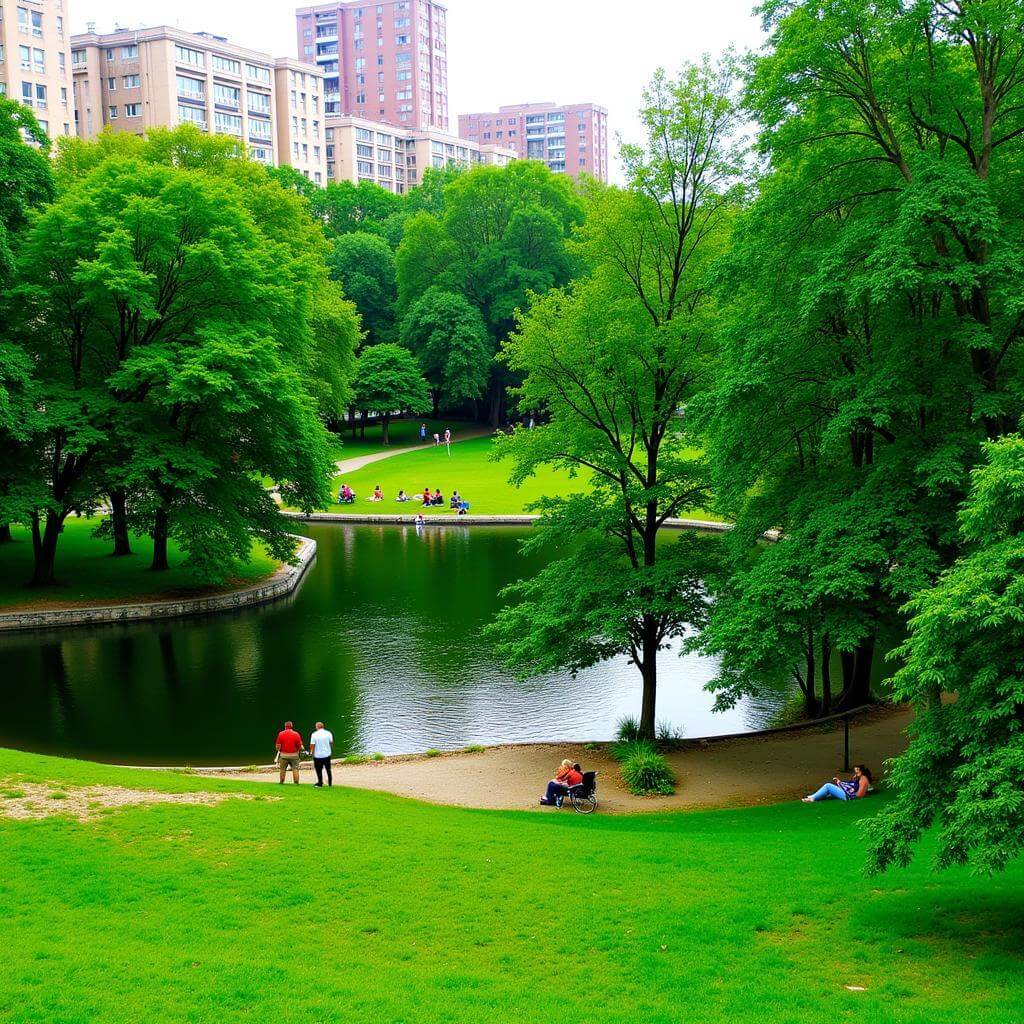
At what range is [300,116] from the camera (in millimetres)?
126000

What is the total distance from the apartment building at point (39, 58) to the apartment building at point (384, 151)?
2387 inches

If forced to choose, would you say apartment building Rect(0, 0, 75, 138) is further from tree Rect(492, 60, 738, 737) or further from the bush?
the bush

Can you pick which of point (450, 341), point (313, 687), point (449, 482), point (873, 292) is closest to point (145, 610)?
point (313, 687)

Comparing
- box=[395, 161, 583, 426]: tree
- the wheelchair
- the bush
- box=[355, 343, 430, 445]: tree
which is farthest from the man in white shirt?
box=[395, 161, 583, 426]: tree

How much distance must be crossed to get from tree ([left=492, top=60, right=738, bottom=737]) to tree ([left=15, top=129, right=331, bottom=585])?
630 inches

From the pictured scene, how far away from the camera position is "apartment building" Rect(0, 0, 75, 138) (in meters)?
84.3

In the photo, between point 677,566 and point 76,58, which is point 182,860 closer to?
point 677,566

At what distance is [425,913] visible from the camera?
11.5 metres

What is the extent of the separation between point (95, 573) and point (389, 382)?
39.8 meters

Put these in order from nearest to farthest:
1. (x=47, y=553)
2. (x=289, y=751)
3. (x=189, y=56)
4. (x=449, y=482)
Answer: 1. (x=289, y=751)
2. (x=47, y=553)
3. (x=449, y=482)
4. (x=189, y=56)

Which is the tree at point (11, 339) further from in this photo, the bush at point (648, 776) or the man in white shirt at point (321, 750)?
the bush at point (648, 776)

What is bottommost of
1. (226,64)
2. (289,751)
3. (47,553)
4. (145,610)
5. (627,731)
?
(627,731)

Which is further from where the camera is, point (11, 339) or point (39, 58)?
point (39, 58)

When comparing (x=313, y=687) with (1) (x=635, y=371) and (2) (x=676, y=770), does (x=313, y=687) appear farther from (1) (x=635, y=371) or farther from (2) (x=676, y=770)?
(1) (x=635, y=371)
